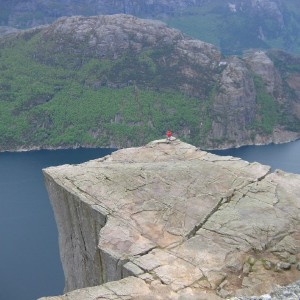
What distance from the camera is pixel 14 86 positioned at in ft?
575

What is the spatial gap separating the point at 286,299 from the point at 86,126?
149738 millimetres

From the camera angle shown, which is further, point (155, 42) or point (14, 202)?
point (155, 42)

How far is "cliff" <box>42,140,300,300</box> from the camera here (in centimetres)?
2177

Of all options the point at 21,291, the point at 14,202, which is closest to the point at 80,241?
the point at 21,291

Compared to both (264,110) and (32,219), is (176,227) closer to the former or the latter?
(32,219)

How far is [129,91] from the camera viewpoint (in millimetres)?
173250

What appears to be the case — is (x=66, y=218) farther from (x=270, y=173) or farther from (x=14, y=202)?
(x=14, y=202)

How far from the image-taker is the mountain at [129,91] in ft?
532

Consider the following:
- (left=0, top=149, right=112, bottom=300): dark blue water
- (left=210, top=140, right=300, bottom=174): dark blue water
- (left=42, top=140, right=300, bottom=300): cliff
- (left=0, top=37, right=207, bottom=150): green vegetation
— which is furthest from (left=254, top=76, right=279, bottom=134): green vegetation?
(left=42, top=140, right=300, bottom=300): cliff

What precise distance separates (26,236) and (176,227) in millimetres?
64385

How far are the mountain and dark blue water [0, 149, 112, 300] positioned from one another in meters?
31.9

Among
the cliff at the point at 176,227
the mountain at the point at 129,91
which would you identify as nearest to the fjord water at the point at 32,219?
the mountain at the point at 129,91

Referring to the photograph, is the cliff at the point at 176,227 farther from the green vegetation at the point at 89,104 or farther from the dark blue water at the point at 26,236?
the green vegetation at the point at 89,104

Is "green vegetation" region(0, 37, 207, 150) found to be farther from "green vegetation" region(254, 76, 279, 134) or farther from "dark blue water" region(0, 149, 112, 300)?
"dark blue water" region(0, 149, 112, 300)
